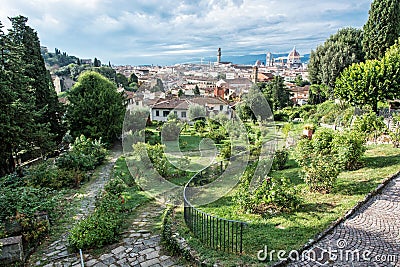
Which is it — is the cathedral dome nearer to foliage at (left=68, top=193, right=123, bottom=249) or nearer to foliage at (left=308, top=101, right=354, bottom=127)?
foliage at (left=308, top=101, right=354, bottom=127)

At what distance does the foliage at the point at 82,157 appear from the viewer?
10797mm

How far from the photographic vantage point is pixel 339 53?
2673 cm

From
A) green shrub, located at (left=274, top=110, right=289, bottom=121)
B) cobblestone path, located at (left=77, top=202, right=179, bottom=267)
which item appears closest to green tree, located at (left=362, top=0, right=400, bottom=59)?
green shrub, located at (left=274, top=110, right=289, bottom=121)

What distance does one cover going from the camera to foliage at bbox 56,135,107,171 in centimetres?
1080

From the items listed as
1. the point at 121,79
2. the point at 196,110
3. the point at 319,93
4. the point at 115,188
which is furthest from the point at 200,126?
the point at 121,79

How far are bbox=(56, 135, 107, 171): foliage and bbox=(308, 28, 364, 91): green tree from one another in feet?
78.1

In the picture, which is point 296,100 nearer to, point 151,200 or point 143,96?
point 143,96

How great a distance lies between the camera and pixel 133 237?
17.9 ft

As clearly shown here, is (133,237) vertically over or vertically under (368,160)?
under

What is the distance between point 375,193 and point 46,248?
23.0 feet

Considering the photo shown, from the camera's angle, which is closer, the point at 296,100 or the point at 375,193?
the point at 375,193

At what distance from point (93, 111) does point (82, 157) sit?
20.9ft

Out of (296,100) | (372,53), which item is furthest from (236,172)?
(296,100)

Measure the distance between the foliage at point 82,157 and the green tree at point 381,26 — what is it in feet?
78.1
